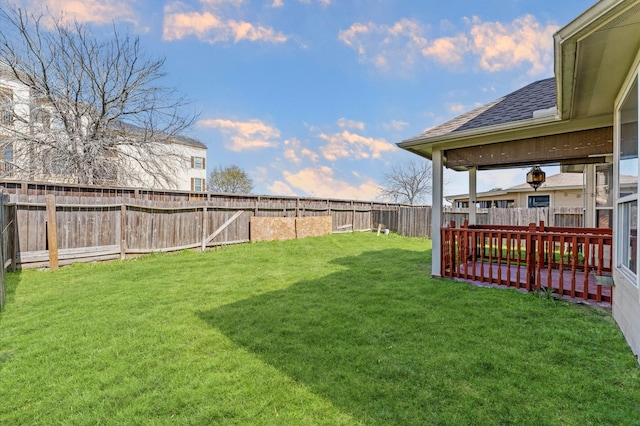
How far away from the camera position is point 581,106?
375cm

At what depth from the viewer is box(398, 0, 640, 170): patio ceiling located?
84.7 inches

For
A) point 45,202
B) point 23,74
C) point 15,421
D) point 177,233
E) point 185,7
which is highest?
point 185,7

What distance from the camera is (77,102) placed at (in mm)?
10031

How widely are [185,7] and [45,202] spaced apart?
23.2 feet

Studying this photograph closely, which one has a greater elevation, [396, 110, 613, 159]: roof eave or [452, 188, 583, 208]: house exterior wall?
[396, 110, 613, 159]: roof eave

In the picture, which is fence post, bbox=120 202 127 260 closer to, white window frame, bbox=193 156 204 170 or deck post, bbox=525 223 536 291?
deck post, bbox=525 223 536 291

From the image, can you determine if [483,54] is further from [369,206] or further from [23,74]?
[23,74]

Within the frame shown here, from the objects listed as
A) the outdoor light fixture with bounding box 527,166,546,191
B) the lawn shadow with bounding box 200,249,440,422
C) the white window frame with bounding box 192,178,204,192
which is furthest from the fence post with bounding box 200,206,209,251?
the white window frame with bounding box 192,178,204,192

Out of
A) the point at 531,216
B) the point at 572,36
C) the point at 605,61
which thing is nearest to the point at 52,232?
the point at 572,36

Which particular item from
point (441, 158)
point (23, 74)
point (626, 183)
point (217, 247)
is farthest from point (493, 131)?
point (23, 74)

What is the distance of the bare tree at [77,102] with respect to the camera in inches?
373

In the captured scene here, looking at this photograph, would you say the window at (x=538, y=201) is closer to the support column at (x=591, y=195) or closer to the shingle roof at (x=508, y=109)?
the support column at (x=591, y=195)

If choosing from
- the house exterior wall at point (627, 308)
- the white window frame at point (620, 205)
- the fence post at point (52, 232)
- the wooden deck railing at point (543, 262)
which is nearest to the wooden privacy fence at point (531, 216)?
the wooden deck railing at point (543, 262)

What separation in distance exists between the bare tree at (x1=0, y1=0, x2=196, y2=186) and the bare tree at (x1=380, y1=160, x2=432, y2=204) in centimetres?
2517
